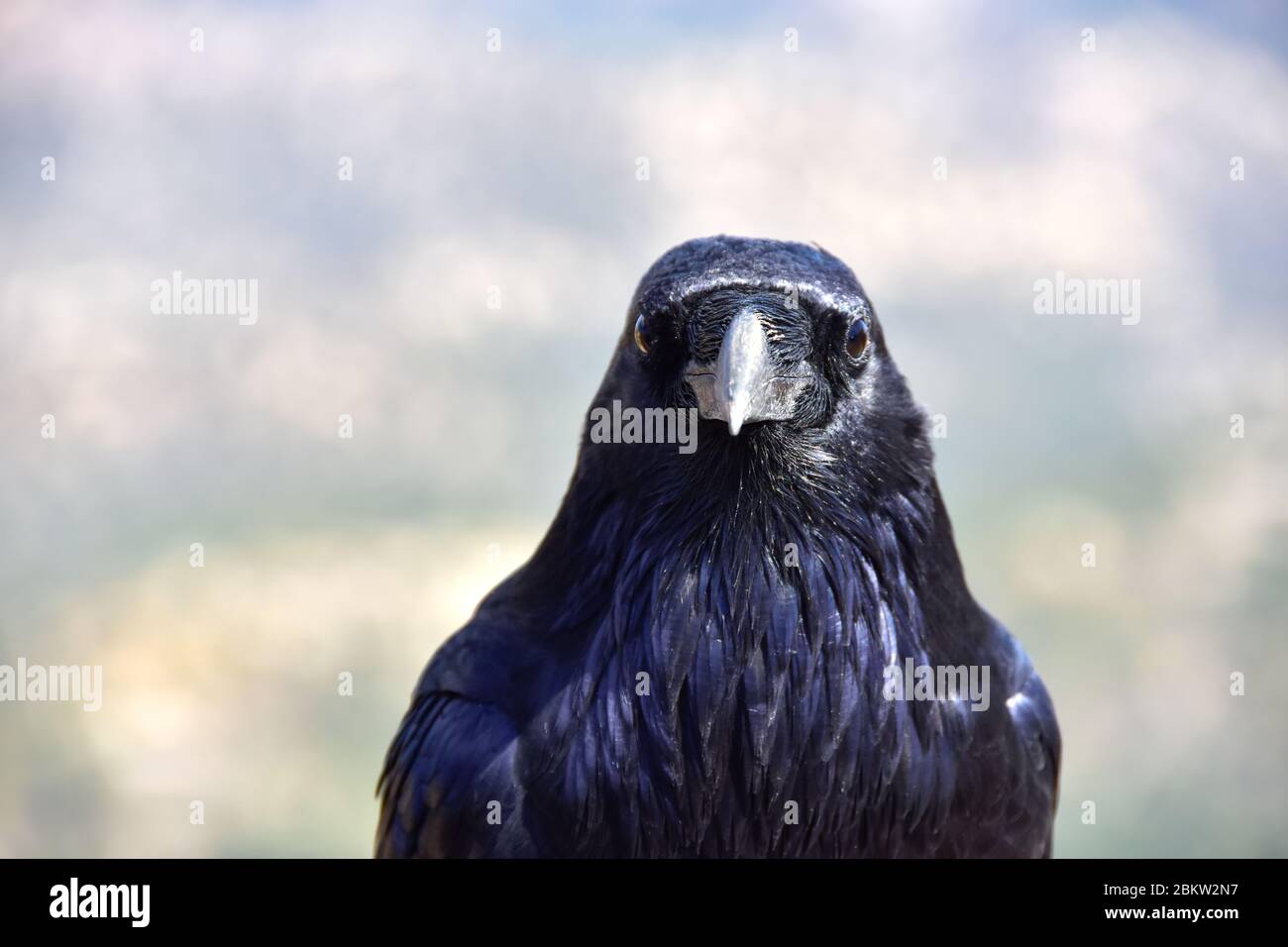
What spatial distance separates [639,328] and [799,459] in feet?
1.77

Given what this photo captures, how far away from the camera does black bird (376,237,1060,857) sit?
3783 mm

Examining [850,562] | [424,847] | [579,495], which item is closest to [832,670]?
[850,562]

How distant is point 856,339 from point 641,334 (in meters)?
0.56

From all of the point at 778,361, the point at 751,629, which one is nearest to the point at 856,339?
the point at 778,361

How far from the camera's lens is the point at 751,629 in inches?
150

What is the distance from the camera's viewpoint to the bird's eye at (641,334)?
150 inches

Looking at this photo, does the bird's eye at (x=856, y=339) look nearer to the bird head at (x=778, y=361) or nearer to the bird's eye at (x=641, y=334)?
the bird head at (x=778, y=361)

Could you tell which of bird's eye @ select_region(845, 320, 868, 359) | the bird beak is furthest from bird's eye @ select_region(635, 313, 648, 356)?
bird's eye @ select_region(845, 320, 868, 359)

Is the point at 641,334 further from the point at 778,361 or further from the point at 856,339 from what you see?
the point at 856,339

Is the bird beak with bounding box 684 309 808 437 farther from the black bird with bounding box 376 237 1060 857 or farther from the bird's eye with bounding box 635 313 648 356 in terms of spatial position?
the bird's eye with bounding box 635 313 648 356

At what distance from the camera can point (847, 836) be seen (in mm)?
3846

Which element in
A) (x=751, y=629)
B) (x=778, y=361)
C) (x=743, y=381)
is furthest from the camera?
(x=751, y=629)

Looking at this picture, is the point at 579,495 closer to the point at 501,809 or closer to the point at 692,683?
the point at 692,683

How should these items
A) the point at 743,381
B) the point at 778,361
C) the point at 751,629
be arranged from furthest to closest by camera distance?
the point at 751,629 → the point at 778,361 → the point at 743,381
